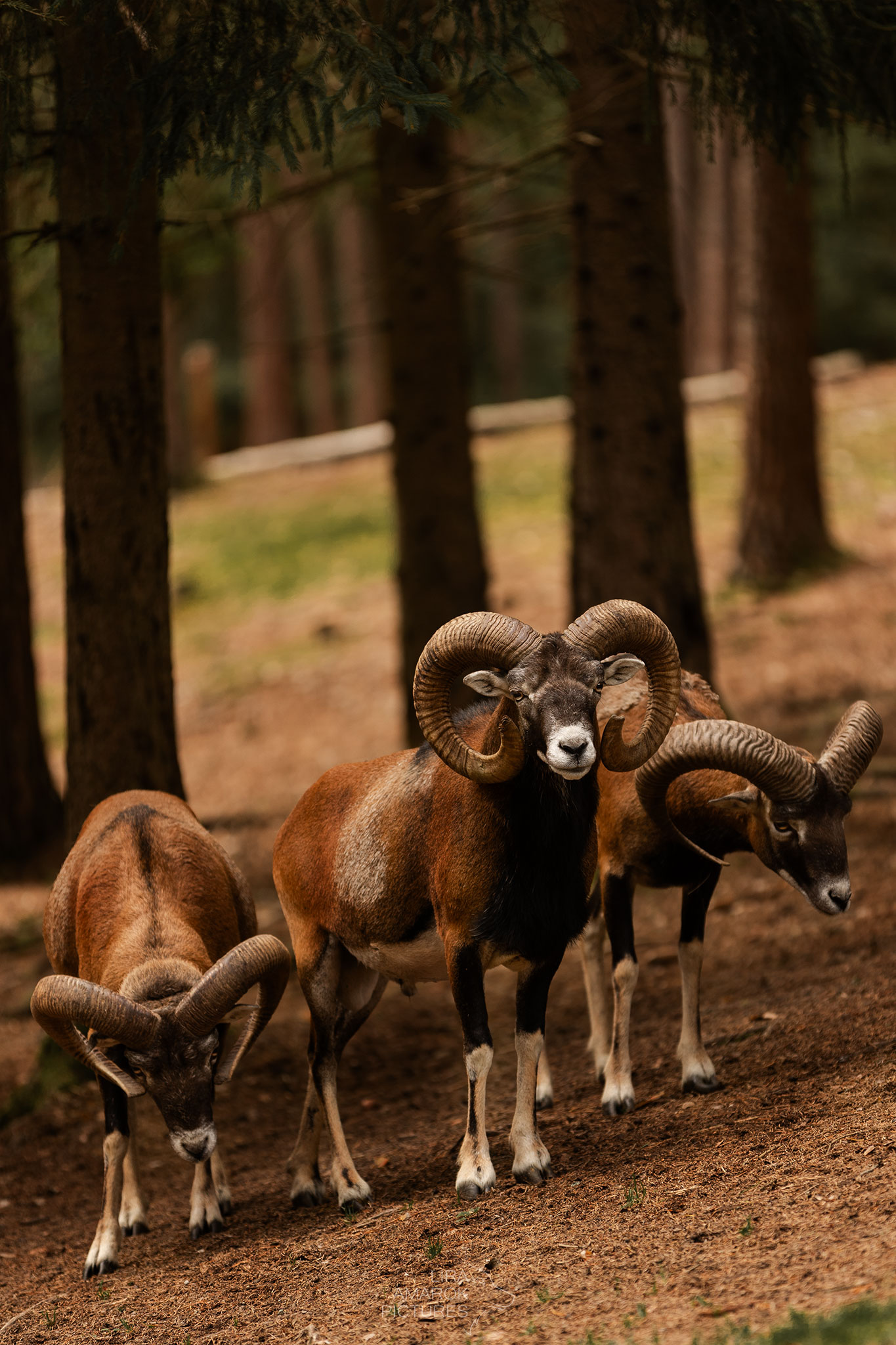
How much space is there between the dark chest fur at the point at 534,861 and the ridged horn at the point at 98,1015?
1655 millimetres

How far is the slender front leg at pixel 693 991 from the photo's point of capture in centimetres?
784

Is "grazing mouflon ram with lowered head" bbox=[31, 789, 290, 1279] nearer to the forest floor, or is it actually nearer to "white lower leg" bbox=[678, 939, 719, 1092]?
the forest floor

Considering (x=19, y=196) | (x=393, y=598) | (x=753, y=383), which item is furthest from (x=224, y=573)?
(x=19, y=196)

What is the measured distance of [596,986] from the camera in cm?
884

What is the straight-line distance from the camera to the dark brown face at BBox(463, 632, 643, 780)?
21.3 feet

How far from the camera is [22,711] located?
48.5 ft

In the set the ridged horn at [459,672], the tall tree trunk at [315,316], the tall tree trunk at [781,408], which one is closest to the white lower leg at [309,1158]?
the ridged horn at [459,672]

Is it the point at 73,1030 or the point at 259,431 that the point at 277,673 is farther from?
the point at 259,431

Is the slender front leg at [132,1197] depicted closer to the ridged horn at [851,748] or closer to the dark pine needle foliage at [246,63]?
the ridged horn at [851,748]

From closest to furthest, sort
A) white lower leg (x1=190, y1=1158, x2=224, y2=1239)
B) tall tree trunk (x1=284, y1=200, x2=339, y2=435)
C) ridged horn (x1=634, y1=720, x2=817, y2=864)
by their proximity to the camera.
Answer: ridged horn (x1=634, y1=720, x2=817, y2=864)
white lower leg (x1=190, y1=1158, x2=224, y2=1239)
tall tree trunk (x1=284, y1=200, x2=339, y2=435)

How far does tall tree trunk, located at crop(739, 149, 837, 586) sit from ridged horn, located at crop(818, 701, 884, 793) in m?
12.6

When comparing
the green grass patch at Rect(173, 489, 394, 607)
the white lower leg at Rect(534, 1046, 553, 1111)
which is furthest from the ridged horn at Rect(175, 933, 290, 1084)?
the green grass patch at Rect(173, 489, 394, 607)

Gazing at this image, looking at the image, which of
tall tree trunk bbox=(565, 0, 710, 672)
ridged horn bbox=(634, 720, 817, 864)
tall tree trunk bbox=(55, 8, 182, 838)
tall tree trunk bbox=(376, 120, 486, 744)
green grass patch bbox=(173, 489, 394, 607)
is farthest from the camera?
green grass patch bbox=(173, 489, 394, 607)

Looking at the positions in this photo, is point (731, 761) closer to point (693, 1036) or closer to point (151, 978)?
point (693, 1036)
